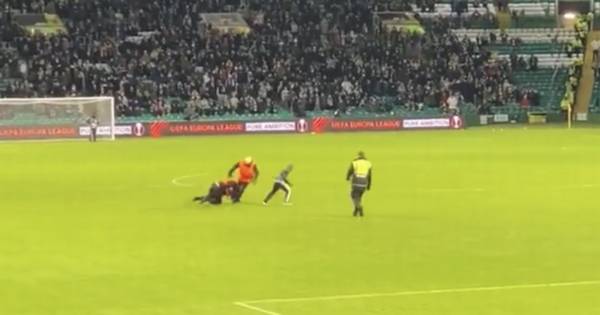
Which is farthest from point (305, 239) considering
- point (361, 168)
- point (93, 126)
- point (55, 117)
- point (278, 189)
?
point (55, 117)

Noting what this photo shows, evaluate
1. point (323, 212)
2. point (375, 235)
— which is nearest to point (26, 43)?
point (323, 212)

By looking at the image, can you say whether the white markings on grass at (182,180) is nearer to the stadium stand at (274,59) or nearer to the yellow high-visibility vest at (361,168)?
the yellow high-visibility vest at (361,168)

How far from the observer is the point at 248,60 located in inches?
3255

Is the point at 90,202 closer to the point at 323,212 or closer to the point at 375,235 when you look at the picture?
the point at 323,212

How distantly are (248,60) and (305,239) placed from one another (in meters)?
57.5

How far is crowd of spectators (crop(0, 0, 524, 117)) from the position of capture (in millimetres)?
77062

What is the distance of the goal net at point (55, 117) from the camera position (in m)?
67.6

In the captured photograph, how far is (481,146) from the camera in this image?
60.9 meters

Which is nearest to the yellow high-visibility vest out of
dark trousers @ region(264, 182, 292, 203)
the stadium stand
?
dark trousers @ region(264, 182, 292, 203)

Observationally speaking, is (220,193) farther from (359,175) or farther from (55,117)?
(55,117)

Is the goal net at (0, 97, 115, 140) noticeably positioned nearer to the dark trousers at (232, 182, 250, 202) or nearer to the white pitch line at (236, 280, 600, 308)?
the dark trousers at (232, 182, 250, 202)

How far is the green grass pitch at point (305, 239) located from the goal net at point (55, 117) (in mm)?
17458

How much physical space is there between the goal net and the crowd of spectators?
4347mm

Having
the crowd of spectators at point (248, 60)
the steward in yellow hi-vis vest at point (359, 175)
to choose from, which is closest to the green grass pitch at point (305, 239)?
the steward in yellow hi-vis vest at point (359, 175)
